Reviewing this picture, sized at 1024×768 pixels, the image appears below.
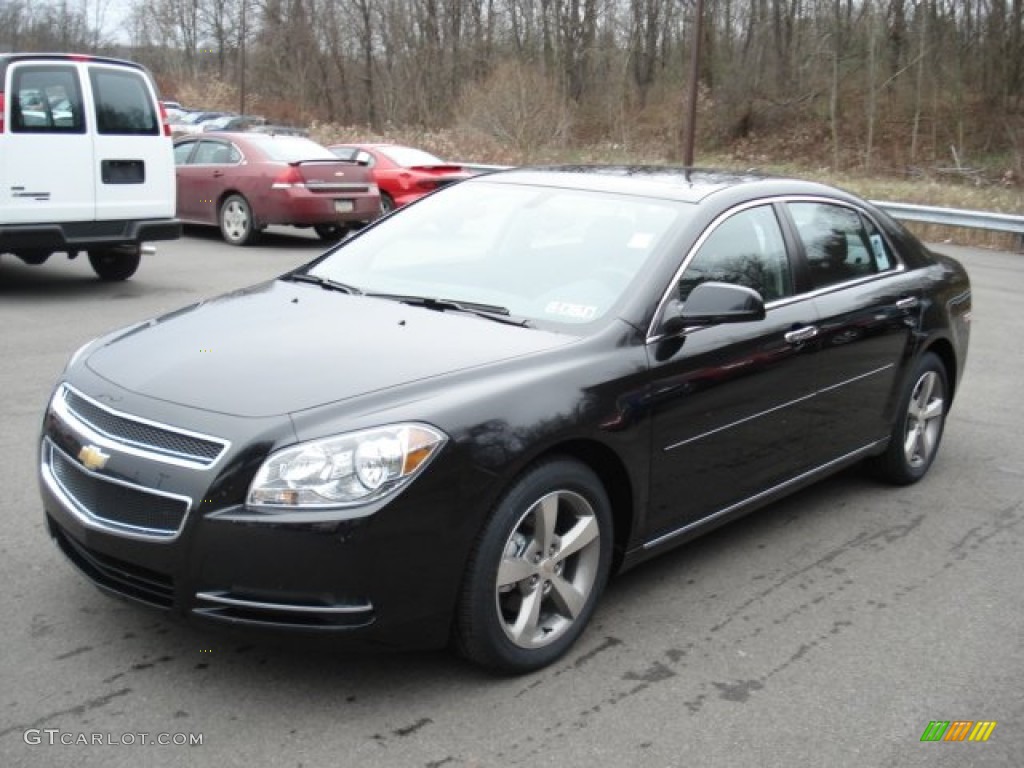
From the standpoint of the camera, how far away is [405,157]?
58.9 ft

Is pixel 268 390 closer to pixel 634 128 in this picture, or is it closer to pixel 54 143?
pixel 54 143

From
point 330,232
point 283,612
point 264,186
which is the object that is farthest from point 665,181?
point 330,232

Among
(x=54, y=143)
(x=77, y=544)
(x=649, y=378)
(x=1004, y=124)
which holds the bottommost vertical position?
(x=77, y=544)

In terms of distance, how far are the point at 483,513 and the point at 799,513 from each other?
2467 mm

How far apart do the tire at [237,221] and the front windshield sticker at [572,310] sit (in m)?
11.7

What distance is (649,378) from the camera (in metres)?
3.89

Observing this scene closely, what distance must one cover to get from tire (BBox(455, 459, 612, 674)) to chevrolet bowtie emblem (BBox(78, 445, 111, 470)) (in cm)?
114

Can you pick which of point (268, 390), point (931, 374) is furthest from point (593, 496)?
point (931, 374)

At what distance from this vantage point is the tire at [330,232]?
1631 cm

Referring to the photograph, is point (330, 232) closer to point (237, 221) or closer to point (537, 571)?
point (237, 221)

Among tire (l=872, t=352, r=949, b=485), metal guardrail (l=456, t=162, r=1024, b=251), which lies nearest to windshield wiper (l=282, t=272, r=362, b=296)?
tire (l=872, t=352, r=949, b=485)

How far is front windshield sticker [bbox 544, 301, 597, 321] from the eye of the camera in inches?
159

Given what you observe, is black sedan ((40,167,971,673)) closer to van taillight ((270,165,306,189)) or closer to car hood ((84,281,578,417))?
car hood ((84,281,578,417))

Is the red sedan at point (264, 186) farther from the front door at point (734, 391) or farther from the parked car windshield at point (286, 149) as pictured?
the front door at point (734, 391)
